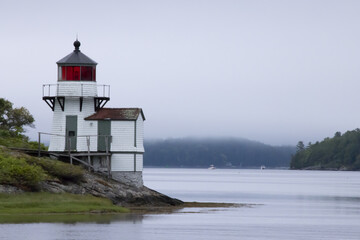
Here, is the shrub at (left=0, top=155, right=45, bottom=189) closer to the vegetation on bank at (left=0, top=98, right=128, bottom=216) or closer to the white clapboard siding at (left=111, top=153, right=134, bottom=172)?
the vegetation on bank at (left=0, top=98, right=128, bottom=216)

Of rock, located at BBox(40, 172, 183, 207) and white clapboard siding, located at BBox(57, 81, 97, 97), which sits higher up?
white clapboard siding, located at BBox(57, 81, 97, 97)

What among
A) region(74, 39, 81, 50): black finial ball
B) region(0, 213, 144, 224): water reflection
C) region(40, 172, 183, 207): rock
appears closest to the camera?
region(0, 213, 144, 224): water reflection

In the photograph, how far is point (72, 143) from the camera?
57938mm

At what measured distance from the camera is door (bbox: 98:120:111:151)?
57.6 metres

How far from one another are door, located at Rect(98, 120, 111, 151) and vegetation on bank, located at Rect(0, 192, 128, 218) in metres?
5.47

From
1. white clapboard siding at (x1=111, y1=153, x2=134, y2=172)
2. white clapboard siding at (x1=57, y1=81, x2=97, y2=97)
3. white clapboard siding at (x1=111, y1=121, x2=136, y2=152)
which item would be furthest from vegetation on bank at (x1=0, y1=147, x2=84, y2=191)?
white clapboard siding at (x1=57, y1=81, x2=97, y2=97)

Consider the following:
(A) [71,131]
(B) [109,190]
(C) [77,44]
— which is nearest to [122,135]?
(A) [71,131]

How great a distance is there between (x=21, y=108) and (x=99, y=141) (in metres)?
19.1

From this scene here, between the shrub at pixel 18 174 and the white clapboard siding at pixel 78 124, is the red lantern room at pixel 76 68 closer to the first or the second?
the white clapboard siding at pixel 78 124

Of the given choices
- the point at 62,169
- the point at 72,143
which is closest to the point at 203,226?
the point at 62,169

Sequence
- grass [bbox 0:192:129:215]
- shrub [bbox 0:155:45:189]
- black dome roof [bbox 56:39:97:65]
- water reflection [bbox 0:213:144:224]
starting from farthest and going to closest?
black dome roof [bbox 56:39:97:65] → shrub [bbox 0:155:45:189] → grass [bbox 0:192:129:215] → water reflection [bbox 0:213:144:224]

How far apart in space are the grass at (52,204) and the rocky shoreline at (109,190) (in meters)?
0.64

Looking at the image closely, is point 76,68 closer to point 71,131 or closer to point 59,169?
point 71,131

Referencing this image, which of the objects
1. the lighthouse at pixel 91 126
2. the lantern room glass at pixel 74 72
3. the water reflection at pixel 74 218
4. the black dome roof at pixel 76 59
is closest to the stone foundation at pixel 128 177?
the lighthouse at pixel 91 126
